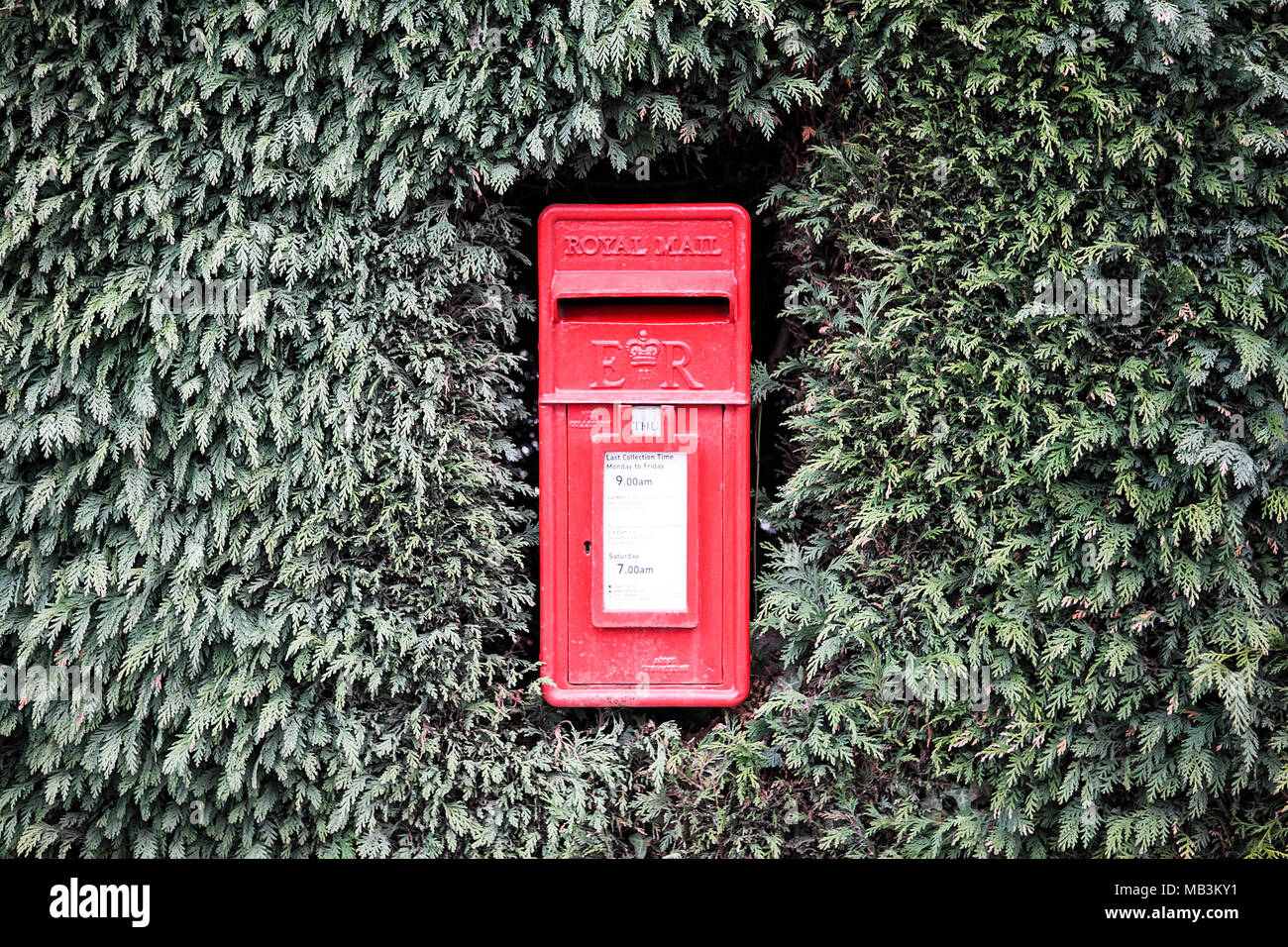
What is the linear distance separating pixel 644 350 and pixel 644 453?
1.09 ft

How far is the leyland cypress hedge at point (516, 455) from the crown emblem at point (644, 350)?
17.6 inches

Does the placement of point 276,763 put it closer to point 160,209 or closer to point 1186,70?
point 160,209

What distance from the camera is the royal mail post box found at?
8.71 ft

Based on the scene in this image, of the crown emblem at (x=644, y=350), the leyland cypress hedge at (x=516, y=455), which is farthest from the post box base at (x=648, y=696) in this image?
the crown emblem at (x=644, y=350)

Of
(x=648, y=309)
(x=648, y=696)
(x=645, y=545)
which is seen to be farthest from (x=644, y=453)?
(x=648, y=696)

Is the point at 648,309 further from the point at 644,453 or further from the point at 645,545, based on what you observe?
the point at 645,545

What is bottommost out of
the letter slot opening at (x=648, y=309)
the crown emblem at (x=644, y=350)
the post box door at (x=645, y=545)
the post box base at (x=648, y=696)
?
the post box base at (x=648, y=696)

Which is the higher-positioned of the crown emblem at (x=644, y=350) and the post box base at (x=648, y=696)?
the crown emblem at (x=644, y=350)

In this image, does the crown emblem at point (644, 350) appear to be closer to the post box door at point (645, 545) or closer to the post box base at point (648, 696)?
the post box door at point (645, 545)

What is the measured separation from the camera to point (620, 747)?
2891 millimetres

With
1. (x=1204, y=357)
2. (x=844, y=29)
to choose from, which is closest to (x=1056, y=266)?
(x=1204, y=357)

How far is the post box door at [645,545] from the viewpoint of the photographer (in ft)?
8.80

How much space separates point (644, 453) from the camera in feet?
8.84

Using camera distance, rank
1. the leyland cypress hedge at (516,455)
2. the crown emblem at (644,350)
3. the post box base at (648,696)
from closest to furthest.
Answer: the leyland cypress hedge at (516,455) < the crown emblem at (644,350) < the post box base at (648,696)
